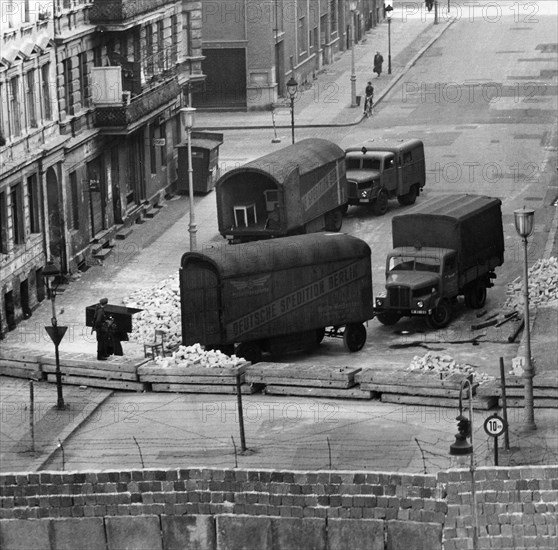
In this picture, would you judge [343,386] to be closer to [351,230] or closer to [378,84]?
[351,230]

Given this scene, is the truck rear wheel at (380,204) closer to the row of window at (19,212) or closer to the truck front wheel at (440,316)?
the truck front wheel at (440,316)

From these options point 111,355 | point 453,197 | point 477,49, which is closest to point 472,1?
point 477,49

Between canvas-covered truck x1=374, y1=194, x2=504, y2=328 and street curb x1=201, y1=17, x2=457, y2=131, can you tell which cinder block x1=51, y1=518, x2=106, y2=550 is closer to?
canvas-covered truck x1=374, y1=194, x2=504, y2=328

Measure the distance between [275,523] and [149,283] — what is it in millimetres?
24619

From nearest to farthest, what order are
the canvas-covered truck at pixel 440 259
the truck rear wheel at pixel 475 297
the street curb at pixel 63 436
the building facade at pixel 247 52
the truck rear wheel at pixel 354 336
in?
the street curb at pixel 63 436, the truck rear wheel at pixel 354 336, the canvas-covered truck at pixel 440 259, the truck rear wheel at pixel 475 297, the building facade at pixel 247 52

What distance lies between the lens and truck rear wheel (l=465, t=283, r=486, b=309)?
189ft

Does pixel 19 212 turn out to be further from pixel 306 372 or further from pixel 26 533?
pixel 26 533

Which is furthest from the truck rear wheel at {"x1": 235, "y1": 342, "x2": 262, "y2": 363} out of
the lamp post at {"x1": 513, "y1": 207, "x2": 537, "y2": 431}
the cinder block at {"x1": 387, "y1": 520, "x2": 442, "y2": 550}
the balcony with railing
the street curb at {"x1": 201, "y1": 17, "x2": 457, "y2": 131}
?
the street curb at {"x1": 201, "y1": 17, "x2": 457, "y2": 131}

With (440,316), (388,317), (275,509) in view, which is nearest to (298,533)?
(275,509)

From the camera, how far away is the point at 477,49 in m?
110

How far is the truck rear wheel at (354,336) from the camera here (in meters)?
52.7

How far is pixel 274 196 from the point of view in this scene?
63.6 m

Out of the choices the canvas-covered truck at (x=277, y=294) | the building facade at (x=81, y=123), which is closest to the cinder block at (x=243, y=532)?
A: the canvas-covered truck at (x=277, y=294)

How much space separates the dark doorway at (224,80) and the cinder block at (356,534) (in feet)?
189
